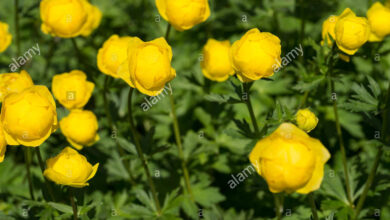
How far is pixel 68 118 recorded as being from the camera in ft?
5.95

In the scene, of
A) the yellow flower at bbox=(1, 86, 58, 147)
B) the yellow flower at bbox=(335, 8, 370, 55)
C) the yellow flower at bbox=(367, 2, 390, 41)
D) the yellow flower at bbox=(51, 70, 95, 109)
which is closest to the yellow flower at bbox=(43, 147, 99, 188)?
the yellow flower at bbox=(1, 86, 58, 147)

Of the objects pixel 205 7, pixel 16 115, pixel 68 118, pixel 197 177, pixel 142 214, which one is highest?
pixel 205 7

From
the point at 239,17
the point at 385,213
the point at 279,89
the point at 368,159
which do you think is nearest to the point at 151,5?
the point at 239,17

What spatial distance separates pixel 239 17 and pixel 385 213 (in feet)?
5.14

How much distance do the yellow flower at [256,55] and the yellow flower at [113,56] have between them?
21.6 inches

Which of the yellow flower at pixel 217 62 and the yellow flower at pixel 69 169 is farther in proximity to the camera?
the yellow flower at pixel 217 62

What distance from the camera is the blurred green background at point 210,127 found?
1.96m

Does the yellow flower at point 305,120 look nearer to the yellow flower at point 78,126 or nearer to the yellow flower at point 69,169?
the yellow flower at point 69,169

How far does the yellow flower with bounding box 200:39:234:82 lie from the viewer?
1.92m

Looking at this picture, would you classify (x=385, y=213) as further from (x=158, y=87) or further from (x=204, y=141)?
(x=158, y=87)

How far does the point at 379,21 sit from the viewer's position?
1844mm

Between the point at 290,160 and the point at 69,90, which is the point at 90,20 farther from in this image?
the point at 290,160

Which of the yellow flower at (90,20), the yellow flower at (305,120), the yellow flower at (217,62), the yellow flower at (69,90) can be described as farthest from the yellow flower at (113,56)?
the yellow flower at (305,120)

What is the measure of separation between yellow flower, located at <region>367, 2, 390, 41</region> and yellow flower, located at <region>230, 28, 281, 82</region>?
667mm
